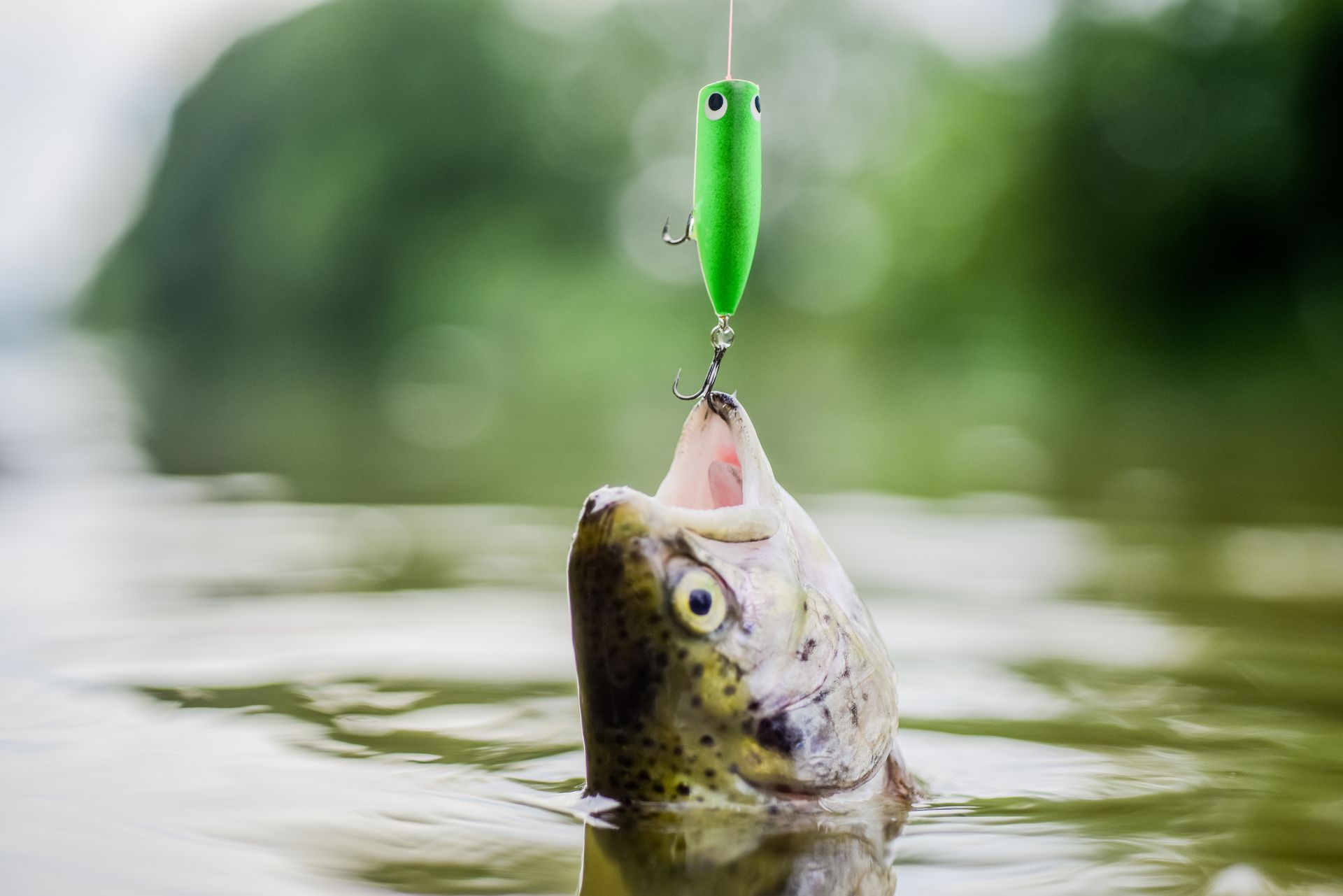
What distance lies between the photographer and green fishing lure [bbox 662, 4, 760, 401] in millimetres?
2422

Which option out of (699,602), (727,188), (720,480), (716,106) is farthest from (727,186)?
(699,602)

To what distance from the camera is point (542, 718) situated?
3.24 m

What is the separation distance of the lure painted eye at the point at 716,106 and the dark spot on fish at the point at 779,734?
3.19 feet

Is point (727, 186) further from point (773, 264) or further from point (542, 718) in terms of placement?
point (773, 264)

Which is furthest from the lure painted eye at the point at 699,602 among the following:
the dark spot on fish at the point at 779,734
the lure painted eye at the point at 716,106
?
the lure painted eye at the point at 716,106

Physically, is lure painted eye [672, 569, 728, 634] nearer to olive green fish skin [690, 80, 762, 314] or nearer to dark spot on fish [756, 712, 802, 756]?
dark spot on fish [756, 712, 802, 756]

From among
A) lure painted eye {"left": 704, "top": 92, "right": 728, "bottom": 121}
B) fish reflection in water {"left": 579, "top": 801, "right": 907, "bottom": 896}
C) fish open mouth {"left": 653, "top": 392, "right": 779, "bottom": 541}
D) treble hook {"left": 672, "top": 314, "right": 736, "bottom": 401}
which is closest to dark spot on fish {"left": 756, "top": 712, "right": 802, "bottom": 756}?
fish reflection in water {"left": 579, "top": 801, "right": 907, "bottom": 896}

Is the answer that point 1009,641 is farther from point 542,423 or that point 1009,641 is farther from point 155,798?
point 542,423

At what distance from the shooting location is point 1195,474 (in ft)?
27.4

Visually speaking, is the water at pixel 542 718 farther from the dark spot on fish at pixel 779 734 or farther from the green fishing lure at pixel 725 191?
the green fishing lure at pixel 725 191

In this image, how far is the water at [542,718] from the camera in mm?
2240

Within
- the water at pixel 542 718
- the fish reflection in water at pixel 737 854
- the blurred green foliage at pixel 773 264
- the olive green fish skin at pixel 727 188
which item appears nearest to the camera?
the fish reflection in water at pixel 737 854

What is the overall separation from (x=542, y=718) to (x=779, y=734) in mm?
1067

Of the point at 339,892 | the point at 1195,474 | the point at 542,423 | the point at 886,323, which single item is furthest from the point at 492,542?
the point at 886,323
